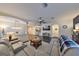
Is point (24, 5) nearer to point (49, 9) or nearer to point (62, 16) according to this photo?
point (49, 9)

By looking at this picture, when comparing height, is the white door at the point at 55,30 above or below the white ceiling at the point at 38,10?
below

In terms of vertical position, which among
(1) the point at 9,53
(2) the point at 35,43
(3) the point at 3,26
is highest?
(3) the point at 3,26

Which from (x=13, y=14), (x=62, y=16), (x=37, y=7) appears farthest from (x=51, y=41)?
(x=13, y=14)

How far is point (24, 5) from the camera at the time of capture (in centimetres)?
203

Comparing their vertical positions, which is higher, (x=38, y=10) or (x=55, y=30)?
(x=38, y=10)

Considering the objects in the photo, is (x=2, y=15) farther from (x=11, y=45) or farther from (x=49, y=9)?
(x=49, y=9)

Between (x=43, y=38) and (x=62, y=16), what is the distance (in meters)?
0.41

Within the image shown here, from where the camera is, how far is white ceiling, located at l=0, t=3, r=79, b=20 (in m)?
2.01

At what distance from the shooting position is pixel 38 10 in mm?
2027

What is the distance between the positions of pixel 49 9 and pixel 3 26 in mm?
691

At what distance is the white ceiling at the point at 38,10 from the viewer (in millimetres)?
2014

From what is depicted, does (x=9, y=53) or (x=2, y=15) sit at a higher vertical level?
(x=2, y=15)

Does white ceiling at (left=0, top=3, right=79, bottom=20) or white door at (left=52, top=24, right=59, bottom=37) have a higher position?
white ceiling at (left=0, top=3, right=79, bottom=20)

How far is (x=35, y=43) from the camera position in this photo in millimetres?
2072
